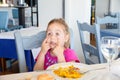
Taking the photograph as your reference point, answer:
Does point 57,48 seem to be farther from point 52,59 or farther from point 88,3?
point 88,3

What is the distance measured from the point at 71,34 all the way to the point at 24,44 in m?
0.31

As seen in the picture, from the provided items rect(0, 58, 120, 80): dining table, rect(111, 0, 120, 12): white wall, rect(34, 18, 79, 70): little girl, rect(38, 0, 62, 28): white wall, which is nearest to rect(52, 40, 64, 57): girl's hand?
rect(34, 18, 79, 70): little girl

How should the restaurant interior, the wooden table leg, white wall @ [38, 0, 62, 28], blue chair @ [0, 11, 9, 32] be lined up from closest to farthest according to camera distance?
the restaurant interior → the wooden table leg → white wall @ [38, 0, 62, 28] → blue chair @ [0, 11, 9, 32]

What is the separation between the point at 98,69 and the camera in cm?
105

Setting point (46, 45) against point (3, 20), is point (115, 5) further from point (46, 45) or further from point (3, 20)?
point (46, 45)

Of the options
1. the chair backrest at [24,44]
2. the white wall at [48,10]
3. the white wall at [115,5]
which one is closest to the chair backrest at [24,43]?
the chair backrest at [24,44]

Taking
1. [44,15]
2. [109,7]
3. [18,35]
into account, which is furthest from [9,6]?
[18,35]

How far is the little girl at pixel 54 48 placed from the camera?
129 centimetres

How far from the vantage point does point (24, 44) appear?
1.33 meters

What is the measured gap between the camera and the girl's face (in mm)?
1301

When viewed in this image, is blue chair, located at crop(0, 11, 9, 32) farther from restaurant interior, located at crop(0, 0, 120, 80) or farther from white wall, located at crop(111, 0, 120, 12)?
white wall, located at crop(111, 0, 120, 12)

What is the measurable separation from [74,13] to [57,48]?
1715mm

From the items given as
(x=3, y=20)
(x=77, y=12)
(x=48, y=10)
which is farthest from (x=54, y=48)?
(x=3, y=20)

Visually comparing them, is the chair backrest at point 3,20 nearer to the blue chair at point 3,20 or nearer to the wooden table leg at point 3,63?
the blue chair at point 3,20
